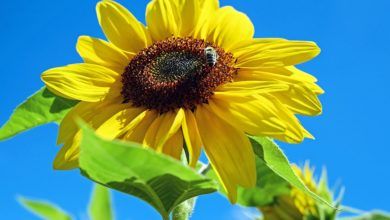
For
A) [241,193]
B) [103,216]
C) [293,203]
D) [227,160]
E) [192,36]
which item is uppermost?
[192,36]

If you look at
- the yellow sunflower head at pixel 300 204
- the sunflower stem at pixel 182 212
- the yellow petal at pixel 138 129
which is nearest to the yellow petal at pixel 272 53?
the yellow petal at pixel 138 129

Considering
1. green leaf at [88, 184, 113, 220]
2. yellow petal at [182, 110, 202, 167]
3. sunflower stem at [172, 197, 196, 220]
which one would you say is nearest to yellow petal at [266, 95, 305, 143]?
yellow petal at [182, 110, 202, 167]

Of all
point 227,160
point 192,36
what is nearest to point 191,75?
point 192,36

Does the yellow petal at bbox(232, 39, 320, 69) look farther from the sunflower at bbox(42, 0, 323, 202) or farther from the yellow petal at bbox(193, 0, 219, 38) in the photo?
the yellow petal at bbox(193, 0, 219, 38)

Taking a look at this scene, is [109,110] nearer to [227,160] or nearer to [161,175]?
[227,160]

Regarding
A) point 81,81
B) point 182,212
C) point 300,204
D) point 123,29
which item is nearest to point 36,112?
point 81,81

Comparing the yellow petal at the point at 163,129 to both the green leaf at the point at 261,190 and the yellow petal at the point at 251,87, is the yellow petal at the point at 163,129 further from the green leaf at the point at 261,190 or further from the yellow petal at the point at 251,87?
the green leaf at the point at 261,190
